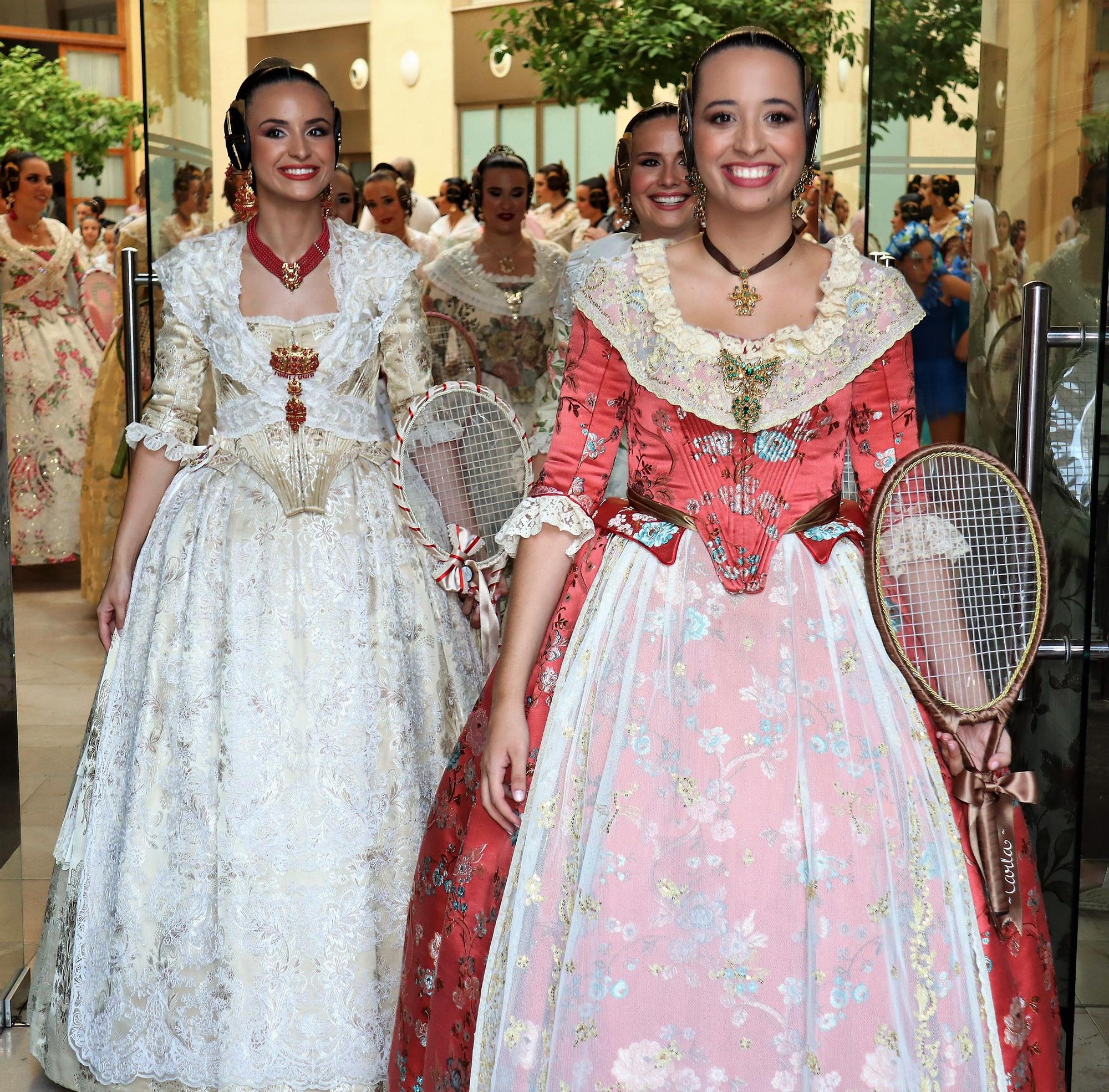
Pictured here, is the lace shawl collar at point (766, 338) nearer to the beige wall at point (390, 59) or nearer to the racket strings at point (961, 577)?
the racket strings at point (961, 577)

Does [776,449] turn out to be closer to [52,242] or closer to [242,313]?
[242,313]

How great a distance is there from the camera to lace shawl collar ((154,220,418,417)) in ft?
9.37

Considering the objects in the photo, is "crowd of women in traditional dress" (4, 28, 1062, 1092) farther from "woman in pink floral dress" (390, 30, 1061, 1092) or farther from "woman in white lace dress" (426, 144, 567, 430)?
"woman in white lace dress" (426, 144, 567, 430)

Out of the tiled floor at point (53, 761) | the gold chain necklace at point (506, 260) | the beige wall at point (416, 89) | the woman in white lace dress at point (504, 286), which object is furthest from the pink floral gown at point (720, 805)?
the beige wall at point (416, 89)

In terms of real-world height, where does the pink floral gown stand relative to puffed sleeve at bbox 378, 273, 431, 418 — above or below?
below

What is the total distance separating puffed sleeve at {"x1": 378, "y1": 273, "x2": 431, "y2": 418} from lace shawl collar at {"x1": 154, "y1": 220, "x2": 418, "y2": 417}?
0.02m

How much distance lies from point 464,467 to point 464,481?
26mm

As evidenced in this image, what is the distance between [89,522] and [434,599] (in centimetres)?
363

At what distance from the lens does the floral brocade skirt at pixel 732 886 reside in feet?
5.80

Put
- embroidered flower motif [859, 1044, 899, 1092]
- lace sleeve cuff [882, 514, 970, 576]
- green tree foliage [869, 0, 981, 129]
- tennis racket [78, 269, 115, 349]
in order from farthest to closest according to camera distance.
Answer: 1. tennis racket [78, 269, 115, 349]
2. green tree foliage [869, 0, 981, 129]
3. lace sleeve cuff [882, 514, 970, 576]
4. embroidered flower motif [859, 1044, 899, 1092]

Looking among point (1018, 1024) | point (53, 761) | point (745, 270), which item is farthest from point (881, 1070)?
point (53, 761)

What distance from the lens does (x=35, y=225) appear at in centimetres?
402

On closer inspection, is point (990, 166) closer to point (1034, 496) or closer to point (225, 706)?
point (1034, 496)

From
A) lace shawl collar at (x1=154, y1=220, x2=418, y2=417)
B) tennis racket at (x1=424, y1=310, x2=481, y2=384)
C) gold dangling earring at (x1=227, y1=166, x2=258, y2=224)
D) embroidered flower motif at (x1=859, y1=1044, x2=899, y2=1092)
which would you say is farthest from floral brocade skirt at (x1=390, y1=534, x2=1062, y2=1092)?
tennis racket at (x1=424, y1=310, x2=481, y2=384)
